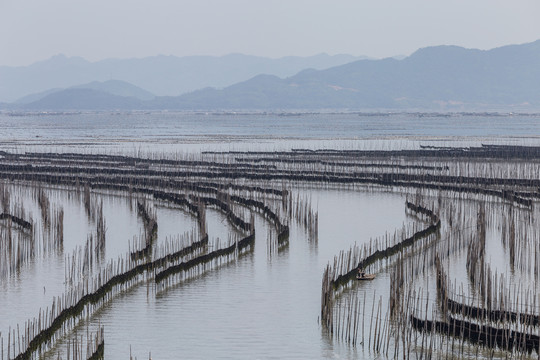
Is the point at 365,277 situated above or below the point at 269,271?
above

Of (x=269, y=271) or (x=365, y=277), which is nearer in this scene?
(x=365, y=277)

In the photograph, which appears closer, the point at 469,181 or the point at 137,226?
the point at 137,226

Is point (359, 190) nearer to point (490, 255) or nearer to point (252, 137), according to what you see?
point (490, 255)

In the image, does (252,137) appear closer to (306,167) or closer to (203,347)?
(306,167)

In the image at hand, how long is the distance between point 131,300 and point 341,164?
1465 inches

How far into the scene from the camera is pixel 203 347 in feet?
62.9

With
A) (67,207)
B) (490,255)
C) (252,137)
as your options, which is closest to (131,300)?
(490,255)

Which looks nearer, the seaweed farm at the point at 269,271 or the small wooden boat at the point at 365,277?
the seaweed farm at the point at 269,271

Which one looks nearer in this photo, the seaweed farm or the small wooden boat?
the seaweed farm

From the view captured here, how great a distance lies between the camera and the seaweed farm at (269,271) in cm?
1880

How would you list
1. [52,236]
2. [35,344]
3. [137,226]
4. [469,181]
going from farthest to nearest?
[469,181], [137,226], [52,236], [35,344]

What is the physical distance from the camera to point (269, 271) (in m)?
26.6

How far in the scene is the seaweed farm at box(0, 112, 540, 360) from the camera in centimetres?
1880

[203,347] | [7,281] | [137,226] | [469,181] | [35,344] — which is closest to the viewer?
[35,344]
